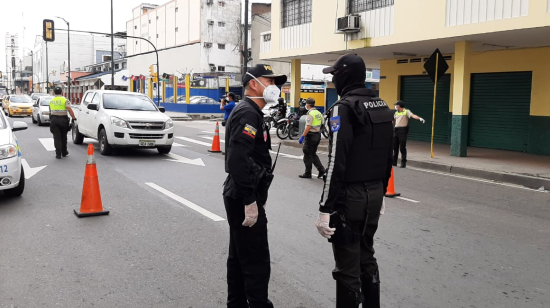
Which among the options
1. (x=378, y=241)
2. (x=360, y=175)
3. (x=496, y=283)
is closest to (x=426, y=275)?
(x=496, y=283)

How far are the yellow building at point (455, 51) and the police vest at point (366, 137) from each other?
9799mm

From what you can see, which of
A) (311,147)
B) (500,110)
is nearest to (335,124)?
(311,147)

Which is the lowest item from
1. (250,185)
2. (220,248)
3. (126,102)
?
(220,248)

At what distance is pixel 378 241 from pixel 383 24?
1120 cm

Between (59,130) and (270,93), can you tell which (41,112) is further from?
(270,93)

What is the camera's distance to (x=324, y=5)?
59.7ft

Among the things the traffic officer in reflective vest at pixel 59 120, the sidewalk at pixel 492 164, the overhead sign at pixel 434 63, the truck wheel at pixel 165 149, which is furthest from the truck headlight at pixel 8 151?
the overhead sign at pixel 434 63

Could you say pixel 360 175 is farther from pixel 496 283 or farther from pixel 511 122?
pixel 511 122

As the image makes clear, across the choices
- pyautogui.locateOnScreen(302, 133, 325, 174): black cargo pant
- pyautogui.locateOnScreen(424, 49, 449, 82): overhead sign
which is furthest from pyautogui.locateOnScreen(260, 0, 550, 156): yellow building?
pyautogui.locateOnScreen(302, 133, 325, 174): black cargo pant

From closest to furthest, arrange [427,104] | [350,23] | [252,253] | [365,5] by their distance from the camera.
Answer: [252,253] < [350,23] < [365,5] < [427,104]

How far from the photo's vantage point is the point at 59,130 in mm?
12508

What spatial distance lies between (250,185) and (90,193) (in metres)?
4.27

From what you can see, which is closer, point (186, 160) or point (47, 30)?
point (186, 160)

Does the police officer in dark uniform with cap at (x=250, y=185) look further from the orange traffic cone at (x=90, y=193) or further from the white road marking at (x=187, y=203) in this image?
the orange traffic cone at (x=90, y=193)
